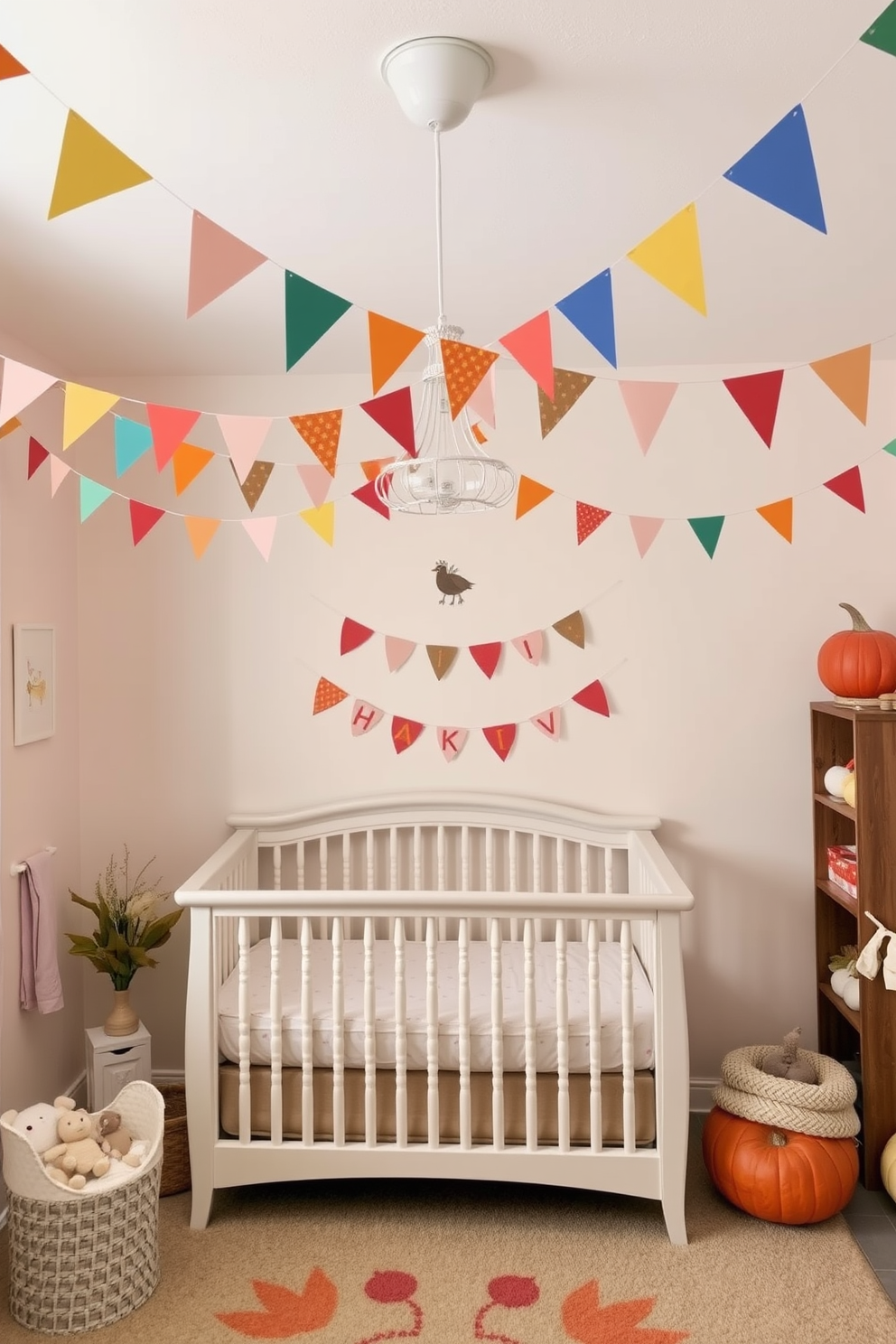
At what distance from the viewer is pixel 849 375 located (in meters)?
1.95

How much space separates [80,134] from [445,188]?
0.87m

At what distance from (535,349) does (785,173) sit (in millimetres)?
497

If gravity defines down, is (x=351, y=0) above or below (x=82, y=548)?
above

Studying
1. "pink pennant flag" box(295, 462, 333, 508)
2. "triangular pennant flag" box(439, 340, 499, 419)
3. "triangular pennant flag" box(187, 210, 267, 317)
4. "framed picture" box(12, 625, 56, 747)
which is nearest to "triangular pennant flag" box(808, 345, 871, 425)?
"triangular pennant flag" box(439, 340, 499, 419)

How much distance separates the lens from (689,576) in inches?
131

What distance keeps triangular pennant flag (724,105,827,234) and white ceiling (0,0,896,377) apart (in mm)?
266

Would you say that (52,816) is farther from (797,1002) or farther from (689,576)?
(797,1002)

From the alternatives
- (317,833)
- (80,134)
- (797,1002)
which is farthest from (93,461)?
(797,1002)

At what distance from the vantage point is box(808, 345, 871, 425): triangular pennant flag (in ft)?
6.37

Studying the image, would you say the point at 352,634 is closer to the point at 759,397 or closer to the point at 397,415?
the point at 397,415

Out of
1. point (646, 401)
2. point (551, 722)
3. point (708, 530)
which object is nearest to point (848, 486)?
point (708, 530)

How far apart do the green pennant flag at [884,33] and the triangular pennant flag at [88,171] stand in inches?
35.6

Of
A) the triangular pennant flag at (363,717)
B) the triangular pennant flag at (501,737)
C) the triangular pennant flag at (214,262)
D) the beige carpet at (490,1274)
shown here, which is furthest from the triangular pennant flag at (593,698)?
the triangular pennant flag at (214,262)

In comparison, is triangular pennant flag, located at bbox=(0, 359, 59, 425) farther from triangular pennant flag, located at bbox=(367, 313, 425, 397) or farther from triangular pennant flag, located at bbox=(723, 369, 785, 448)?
triangular pennant flag, located at bbox=(723, 369, 785, 448)
